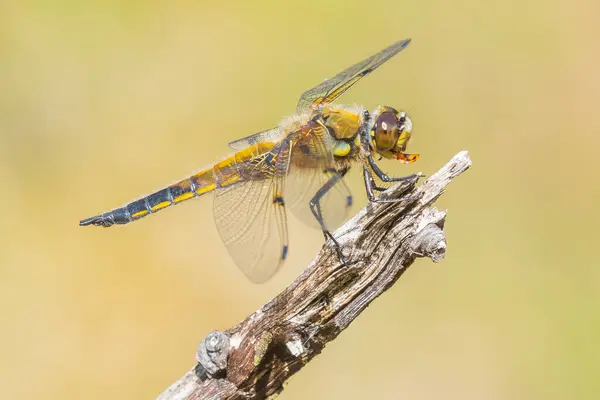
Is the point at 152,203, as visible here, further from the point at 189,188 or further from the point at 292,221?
the point at 292,221

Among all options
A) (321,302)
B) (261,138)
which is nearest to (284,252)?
(261,138)

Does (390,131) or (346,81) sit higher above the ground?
(346,81)

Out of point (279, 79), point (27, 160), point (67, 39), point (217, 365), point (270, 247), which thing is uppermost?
point (67, 39)

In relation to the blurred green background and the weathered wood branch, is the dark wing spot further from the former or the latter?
the blurred green background

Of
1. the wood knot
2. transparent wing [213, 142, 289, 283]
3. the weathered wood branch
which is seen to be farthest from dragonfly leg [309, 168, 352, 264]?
the wood knot

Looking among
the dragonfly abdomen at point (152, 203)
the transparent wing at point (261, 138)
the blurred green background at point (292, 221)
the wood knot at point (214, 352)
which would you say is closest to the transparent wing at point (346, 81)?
the transparent wing at point (261, 138)

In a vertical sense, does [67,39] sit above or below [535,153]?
above

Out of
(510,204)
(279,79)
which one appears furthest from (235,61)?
(510,204)

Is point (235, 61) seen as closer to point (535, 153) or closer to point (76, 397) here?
point (535, 153)
